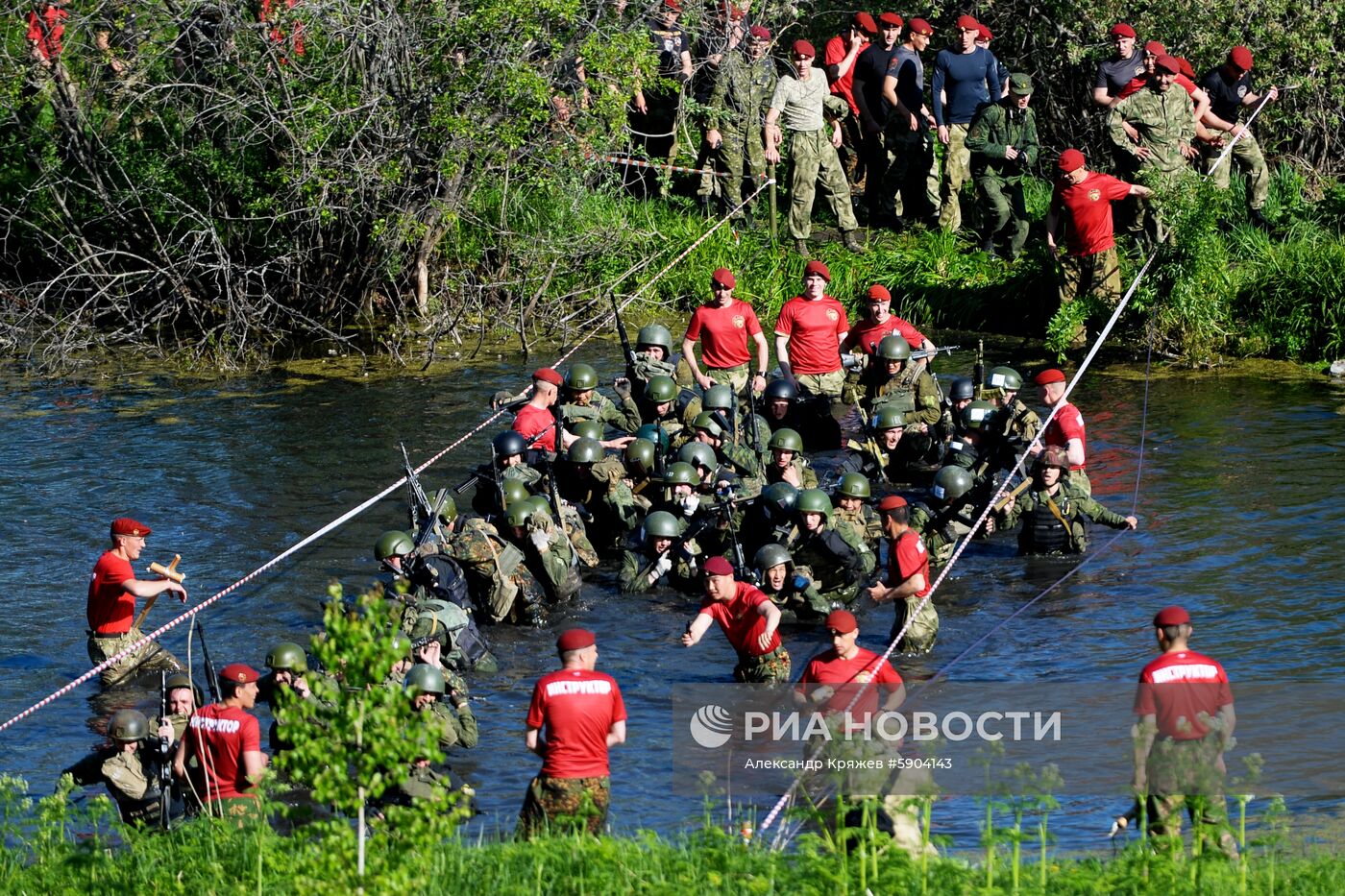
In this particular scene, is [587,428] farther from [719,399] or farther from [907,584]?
[907,584]

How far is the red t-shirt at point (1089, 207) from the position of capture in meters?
20.6

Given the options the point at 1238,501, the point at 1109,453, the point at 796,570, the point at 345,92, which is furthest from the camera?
the point at 345,92

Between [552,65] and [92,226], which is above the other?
[552,65]

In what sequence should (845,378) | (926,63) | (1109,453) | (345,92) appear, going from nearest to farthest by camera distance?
1. (1109,453)
2. (845,378)
3. (345,92)
4. (926,63)

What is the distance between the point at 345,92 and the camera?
22.0 m

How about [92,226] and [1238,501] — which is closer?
[1238,501]

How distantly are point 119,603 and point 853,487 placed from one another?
6.18 m

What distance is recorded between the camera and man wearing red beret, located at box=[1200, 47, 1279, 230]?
73.4ft

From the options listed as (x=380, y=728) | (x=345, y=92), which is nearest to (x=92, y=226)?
(x=345, y=92)

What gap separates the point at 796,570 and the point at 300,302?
38.2 feet

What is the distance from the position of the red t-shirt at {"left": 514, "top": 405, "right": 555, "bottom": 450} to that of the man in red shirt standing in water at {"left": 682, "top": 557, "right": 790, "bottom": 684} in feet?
16.7

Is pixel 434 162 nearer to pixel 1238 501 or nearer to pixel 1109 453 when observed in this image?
pixel 1109 453

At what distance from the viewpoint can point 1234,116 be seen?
22.7 metres

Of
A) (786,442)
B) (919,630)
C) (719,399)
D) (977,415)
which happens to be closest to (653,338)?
(719,399)
